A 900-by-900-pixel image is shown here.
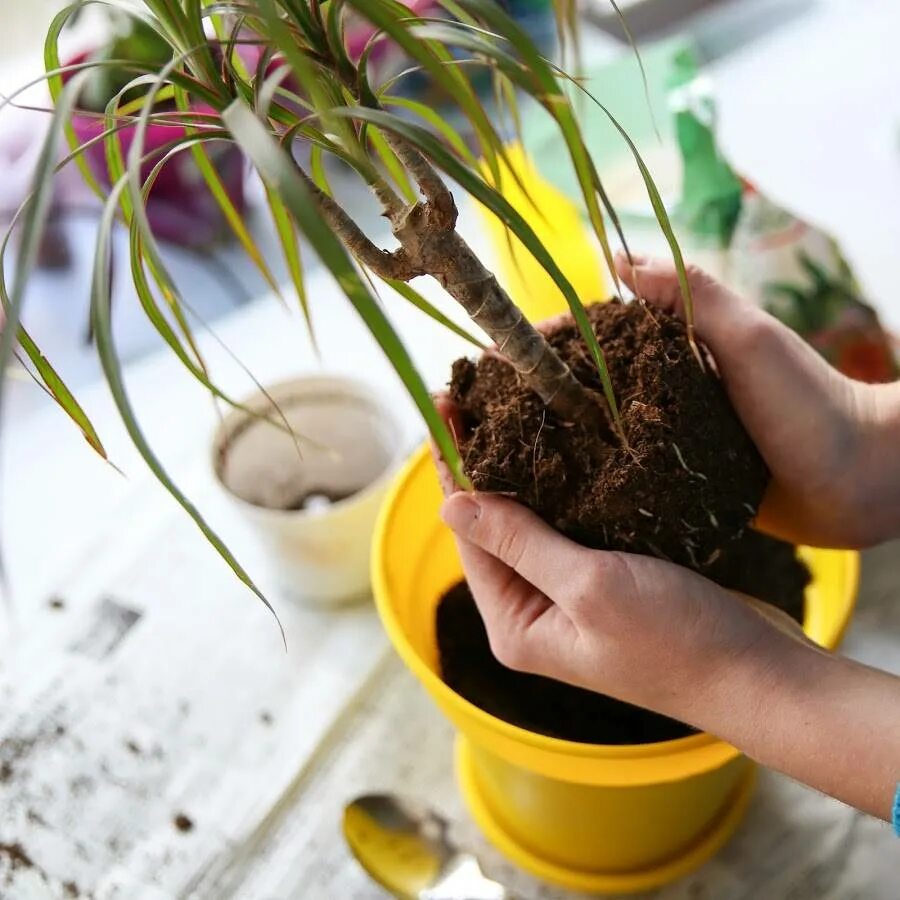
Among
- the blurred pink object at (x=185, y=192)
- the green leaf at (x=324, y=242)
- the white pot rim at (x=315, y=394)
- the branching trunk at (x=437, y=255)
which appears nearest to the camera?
the green leaf at (x=324, y=242)

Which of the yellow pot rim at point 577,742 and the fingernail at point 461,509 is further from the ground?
the fingernail at point 461,509

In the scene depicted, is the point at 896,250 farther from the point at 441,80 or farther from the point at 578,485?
the point at 441,80

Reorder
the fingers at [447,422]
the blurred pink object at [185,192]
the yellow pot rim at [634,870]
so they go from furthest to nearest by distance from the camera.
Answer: the blurred pink object at [185,192] < the yellow pot rim at [634,870] < the fingers at [447,422]

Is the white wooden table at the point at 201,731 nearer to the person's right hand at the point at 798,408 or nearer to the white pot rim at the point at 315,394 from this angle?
the white pot rim at the point at 315,394

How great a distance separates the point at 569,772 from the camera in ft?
1.59

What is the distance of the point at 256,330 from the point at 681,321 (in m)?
0.62

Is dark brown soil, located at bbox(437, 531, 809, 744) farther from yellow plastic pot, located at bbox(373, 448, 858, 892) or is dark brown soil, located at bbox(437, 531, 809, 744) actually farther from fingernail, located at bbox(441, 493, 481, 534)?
fingernail, located at bbox(441, 493, 481, 534)

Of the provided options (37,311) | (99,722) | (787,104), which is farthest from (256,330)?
(787,104)

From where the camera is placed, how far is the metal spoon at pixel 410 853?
61 cm

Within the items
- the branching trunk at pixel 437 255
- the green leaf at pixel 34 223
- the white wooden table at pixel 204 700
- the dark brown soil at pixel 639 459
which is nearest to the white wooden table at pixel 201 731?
the white wooden table at pixel 204 700

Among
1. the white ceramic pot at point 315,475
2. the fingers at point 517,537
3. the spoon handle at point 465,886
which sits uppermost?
the fingers at point 517,537

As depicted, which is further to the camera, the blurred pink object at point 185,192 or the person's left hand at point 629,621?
the blurred pink object at point 185,192

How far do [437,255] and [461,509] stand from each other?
5.2 inches

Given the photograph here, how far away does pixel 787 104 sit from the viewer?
1.14 m
